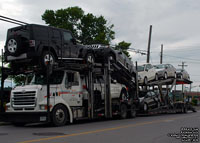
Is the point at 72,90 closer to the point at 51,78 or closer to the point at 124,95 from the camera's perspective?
the point at 51,78

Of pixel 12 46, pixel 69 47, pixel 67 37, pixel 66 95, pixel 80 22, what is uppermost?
pixel 80 22

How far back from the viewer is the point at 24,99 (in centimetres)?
1313

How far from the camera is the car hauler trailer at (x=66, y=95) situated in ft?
42.2

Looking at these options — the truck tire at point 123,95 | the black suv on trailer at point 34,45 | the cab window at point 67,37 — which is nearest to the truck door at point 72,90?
the black suv on trailer at point 34,45

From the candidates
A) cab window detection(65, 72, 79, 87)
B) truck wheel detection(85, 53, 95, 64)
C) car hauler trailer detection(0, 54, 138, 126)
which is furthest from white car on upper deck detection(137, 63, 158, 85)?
cab window detection(65, 72, 79, 87)

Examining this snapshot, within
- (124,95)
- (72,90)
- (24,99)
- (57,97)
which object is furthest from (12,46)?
(124,95)

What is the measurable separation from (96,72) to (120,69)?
9.80ft

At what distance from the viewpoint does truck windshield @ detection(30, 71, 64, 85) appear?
44.5ft

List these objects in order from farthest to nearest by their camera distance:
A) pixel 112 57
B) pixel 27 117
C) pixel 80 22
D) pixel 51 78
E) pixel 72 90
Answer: pixel 80 22, pixel 112 57, pixel 72 90, pixel 51 78, pixel 27 117

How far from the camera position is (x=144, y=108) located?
21562 mm

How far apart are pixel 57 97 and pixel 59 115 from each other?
0.75 metres

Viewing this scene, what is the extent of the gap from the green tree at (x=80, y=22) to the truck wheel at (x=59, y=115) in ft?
62.8

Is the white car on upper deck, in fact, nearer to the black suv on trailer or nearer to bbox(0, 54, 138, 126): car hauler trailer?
bbox(0, 54, 138, 126): car hauler trailer

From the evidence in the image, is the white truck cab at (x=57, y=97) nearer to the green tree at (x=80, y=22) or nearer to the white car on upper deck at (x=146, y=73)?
the white car on upper deck at (x=146, y=73)
